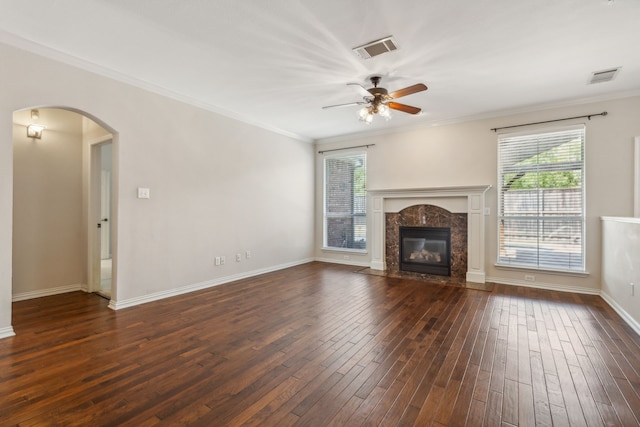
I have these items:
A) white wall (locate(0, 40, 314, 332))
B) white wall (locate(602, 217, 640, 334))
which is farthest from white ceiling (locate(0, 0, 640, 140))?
white wall (locate(602, 217, 640, 334))

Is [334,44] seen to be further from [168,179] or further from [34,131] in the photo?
[34,131]

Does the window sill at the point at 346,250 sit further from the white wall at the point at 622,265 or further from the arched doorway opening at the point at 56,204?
the arched doorway opening at the point at 56,204

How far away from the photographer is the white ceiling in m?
2.41

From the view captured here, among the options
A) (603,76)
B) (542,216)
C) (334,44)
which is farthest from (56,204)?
(603,76)

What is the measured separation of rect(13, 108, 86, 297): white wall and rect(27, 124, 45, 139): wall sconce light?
0.18 feet

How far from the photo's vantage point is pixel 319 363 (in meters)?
2.34

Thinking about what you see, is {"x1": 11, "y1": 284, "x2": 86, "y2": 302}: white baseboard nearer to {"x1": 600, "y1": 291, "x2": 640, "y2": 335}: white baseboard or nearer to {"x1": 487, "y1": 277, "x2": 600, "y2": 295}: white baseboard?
{"x1": 487, "y1": 277, "x2": 600, "y2": 295}: white baseboard

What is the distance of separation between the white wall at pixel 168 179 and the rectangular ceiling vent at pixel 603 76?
16.0ft

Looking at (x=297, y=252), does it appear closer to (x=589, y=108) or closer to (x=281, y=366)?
(x=281, y=366)

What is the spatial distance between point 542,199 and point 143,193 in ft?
19.4

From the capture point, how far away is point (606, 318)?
10.9ft

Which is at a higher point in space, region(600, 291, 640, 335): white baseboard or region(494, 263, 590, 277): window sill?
region(494, 263, 590, 277): window sill

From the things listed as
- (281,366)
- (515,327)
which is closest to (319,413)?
(281,366)

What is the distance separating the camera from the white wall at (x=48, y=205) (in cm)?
390
